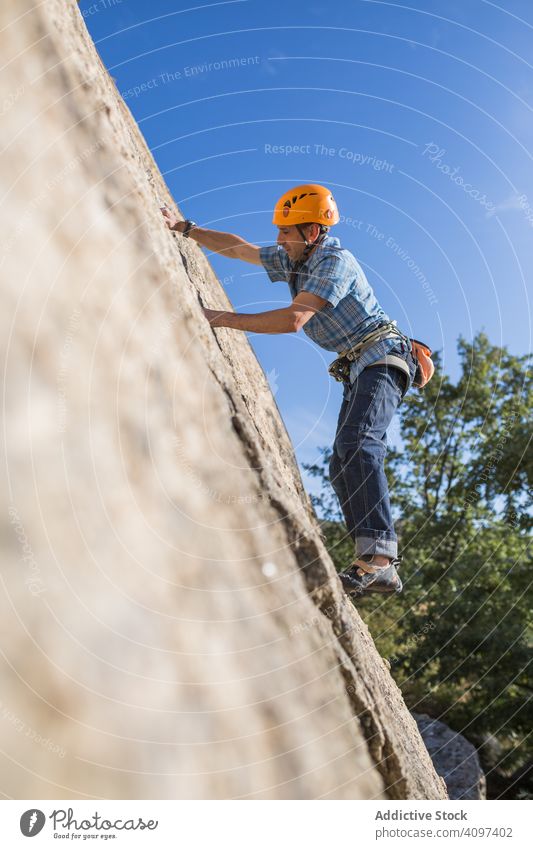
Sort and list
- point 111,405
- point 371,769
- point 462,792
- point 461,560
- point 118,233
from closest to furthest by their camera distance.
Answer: point 111,405 < point 118,233 < point 371,769 < point 462,792 < point 461,560

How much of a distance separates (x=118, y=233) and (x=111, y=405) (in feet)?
1.16

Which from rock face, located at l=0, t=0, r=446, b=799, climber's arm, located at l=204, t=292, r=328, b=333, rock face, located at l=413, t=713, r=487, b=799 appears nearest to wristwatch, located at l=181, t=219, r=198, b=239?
climber's arm, located at l=204, t=292, r=328, b=333

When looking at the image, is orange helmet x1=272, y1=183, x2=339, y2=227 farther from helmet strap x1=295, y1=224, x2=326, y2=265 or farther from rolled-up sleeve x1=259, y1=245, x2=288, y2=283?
rolled-up sleeve x1=259, y1=245, x2=288, y2=283

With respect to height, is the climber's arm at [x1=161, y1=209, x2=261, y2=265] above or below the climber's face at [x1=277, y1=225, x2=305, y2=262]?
above

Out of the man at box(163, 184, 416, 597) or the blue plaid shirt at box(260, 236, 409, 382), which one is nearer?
the blue plaid shirt at box(260, 236, 409, 382)

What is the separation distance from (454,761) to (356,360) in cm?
1361

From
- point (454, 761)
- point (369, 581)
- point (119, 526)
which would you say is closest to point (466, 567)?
point (454, 761)

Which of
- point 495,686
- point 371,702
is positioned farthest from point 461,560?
point 371,702

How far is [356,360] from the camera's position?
4.69m

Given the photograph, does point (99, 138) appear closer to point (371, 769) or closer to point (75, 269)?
point (75, 269)

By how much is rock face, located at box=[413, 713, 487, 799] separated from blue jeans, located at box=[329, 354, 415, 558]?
1095 centimetres

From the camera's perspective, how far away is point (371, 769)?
1486 millimetres

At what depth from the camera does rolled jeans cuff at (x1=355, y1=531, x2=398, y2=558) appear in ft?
14.5

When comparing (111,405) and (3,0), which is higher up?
(3,0)
